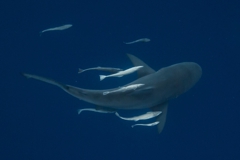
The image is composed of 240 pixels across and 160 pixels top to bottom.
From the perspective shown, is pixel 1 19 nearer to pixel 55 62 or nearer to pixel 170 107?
pixel 55 62

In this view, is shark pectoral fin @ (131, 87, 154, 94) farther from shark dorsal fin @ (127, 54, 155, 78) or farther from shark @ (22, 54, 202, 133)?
shark dorsal fin @ (127, 54, 155, 78)

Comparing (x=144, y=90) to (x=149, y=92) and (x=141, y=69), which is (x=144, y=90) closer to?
(x=149, y=92)

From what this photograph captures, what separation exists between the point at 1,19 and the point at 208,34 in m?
4.87

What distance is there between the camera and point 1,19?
7172 millimetres

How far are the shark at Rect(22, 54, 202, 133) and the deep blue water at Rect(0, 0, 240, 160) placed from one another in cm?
79

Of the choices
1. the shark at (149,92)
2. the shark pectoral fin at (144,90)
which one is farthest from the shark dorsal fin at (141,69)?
the shark pectoral fin at (144,90)

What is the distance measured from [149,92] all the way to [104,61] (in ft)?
6.07

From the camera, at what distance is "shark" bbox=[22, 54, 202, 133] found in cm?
525

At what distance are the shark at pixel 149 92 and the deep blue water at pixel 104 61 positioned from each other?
788 millimetres

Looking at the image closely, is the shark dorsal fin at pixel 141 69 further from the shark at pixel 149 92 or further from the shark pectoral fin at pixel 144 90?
the shark pectoral fin at pixel 144 90

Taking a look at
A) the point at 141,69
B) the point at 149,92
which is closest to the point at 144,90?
the point at 149,92

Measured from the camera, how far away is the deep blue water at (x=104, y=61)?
6.68 meters

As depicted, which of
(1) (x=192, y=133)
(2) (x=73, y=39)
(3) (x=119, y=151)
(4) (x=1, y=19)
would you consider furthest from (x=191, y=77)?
(4) (x=1, y=19)

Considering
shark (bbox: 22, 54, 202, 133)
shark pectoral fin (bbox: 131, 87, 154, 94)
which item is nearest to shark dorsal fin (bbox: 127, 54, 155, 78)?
shark (bbox: 22, 54, 202, 133)
